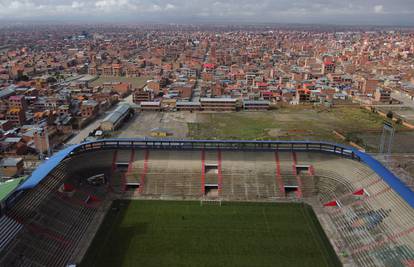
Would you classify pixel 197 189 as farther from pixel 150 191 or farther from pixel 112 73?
pixel 112 73

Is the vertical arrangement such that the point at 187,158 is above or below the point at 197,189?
above

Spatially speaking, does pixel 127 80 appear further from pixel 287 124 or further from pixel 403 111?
pixel 403 111

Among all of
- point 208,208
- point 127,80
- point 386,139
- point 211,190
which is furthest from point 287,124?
point 127,80

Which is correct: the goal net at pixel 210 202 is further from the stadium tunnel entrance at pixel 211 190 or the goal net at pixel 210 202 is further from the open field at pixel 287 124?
the open field at pixel 287 124

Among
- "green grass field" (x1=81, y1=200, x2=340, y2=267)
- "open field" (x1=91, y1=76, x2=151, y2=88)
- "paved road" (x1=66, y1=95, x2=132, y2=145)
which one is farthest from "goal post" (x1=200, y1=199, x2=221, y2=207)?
"open field" (x1=91, y1=76, x2=151, y2=88)

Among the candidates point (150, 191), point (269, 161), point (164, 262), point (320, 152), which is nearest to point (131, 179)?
point (150, 191)

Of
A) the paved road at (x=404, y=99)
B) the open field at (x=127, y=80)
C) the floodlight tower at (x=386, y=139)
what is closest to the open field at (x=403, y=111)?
the paved road at (x=404, y=99)
